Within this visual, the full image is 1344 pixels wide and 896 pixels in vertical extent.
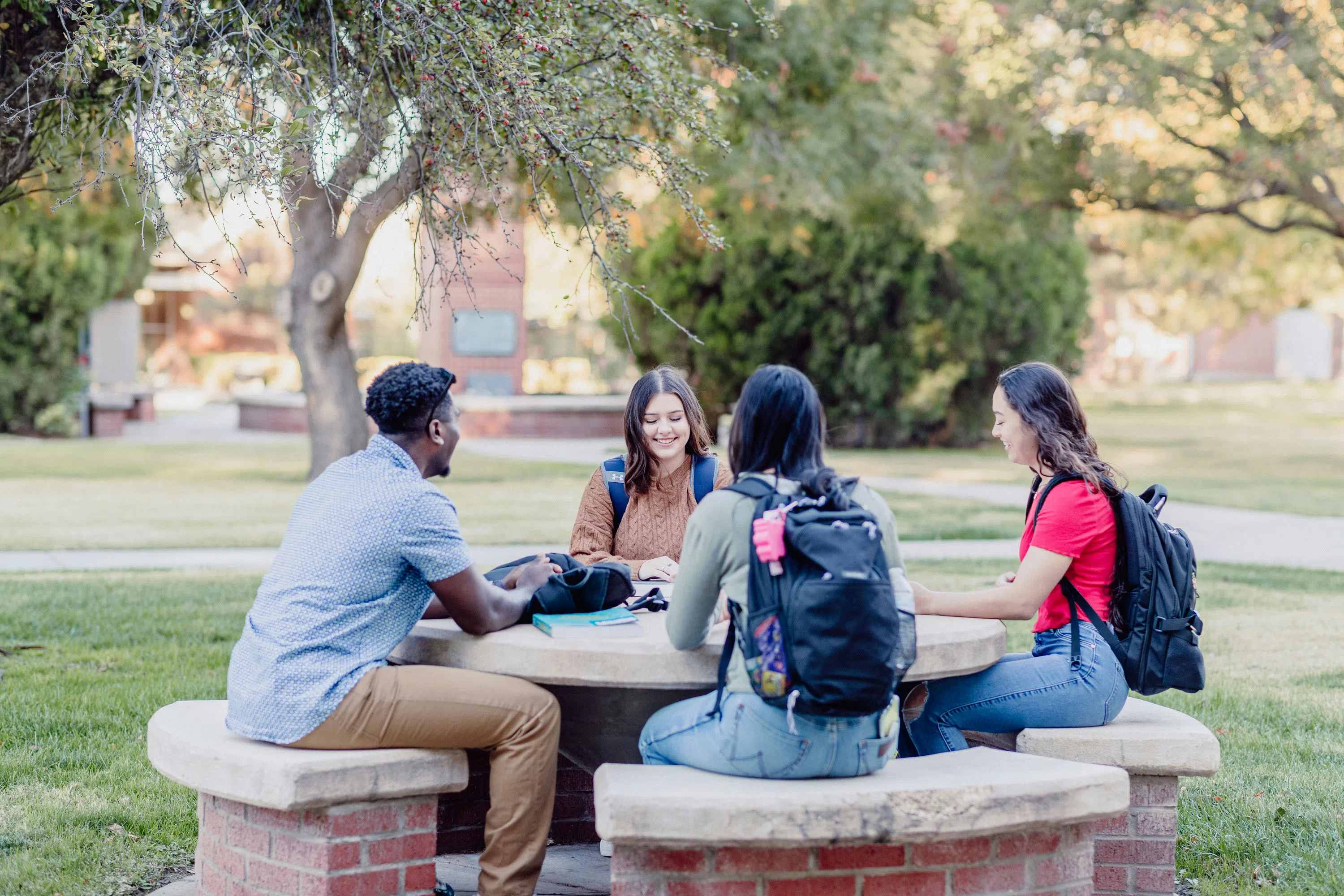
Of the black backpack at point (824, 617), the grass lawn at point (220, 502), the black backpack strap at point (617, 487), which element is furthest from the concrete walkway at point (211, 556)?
the black backpack at point (824, 617)

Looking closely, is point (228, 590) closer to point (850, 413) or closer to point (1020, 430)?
point (1020, 430)

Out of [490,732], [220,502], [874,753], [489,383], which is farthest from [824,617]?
[489,383]

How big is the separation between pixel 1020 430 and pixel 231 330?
46197mm

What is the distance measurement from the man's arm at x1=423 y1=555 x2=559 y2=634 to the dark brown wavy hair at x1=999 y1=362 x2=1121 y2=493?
147cm

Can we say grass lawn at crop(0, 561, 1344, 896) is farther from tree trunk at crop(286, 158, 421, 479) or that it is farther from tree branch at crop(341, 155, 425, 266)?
tree trunk at crop(286, 158, 421, 479)

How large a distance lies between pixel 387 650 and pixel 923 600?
1.53 m

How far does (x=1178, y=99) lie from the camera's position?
52.4ft

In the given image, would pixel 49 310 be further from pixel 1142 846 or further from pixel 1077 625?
pixel 1142 846

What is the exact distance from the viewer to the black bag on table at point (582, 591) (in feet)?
12.2

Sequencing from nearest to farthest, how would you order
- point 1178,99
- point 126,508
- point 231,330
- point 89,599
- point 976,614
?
point 976,614
point 89,599
point 126,508
point 1178,99
point 231,330

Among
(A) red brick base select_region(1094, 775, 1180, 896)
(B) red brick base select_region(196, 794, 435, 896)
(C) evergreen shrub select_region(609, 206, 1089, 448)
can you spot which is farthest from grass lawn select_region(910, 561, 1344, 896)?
(C) evergreen shrub select_region(609, 206, 1089, 448)

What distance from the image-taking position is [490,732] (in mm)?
3400

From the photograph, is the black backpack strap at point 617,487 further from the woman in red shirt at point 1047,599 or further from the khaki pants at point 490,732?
the khaki pants at point 490,732

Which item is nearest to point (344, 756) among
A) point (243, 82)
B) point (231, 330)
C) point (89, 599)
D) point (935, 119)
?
point (243, 82)
